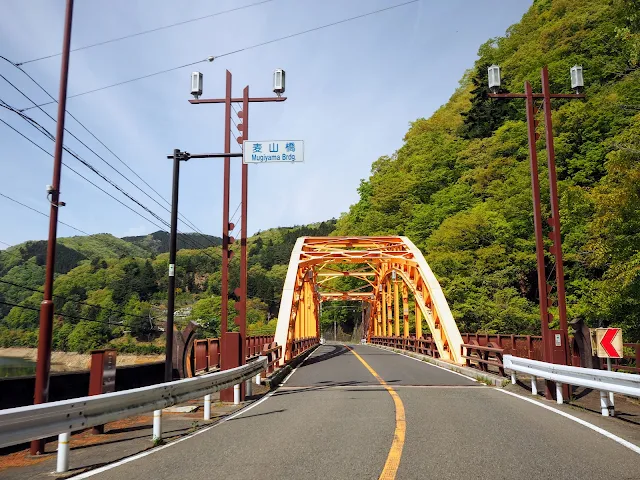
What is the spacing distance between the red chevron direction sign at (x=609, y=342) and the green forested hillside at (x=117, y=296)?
12051 mm

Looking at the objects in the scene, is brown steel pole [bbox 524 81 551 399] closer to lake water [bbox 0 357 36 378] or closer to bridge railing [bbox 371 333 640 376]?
bridge railing [bbox 371 333 640 376]

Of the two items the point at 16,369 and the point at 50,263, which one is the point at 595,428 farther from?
the point at 16,369

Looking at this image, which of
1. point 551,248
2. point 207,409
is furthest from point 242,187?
point 551,248

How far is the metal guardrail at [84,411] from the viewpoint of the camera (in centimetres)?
453

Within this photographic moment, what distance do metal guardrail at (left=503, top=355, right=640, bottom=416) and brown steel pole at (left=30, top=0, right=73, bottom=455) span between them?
7.89m

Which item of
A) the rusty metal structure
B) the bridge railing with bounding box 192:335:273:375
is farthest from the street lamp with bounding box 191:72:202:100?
the rusty metal structure

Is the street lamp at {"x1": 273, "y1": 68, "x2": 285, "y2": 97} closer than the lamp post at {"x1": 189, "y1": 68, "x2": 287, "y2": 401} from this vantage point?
No

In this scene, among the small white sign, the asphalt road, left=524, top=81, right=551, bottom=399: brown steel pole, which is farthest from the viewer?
the small white sign

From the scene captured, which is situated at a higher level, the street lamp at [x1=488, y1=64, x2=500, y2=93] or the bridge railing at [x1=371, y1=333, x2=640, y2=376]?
the street lamp at [x1=488, y1=64, x2=500, y2=93]

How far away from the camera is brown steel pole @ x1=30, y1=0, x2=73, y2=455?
21.8 ft

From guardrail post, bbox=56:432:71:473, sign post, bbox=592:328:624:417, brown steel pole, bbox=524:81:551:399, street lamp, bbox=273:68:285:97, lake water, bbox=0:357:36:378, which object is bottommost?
lake water, bbox=0:357:36:378

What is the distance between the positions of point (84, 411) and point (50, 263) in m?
2.58

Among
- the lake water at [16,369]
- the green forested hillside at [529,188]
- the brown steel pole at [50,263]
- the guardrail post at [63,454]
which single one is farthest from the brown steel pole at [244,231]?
the lake water at [16,369]

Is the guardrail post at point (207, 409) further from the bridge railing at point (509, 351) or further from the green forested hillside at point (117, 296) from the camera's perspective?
the bridge railing at point (509, 351)
